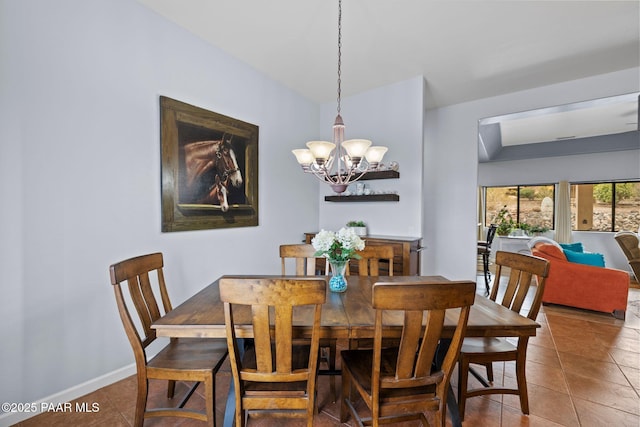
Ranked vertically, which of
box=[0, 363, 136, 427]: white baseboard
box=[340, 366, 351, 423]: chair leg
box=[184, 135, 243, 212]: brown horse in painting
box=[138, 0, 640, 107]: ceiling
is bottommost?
box=[0, 363, 136, 427]: white baseboard

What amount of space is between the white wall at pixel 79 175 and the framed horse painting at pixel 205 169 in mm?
93

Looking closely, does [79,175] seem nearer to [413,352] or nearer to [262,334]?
[262,334]

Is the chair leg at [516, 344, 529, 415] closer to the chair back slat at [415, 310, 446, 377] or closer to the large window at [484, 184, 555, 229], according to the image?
the chair back slat at [415, 310, 446, 377]

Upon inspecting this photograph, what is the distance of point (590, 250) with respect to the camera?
21.0 ft

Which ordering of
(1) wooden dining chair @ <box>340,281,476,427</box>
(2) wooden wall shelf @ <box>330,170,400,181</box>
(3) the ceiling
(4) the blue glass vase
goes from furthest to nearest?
(2) wooden wall shelf @ <box>330,170,400,181</box> → (3) the ceiling → (4) the blue glass vase → (1) wooden dining chair @ <box>340,281,476,427</box>

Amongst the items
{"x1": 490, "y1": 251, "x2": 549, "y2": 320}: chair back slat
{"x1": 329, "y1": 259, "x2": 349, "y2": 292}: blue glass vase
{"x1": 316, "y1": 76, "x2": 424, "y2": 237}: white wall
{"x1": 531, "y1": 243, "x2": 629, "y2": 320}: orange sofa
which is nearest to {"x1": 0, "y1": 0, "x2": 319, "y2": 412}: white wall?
{"x1": 329, "y1": 259, "x2": 349, "y2": 292}: blue glass vase

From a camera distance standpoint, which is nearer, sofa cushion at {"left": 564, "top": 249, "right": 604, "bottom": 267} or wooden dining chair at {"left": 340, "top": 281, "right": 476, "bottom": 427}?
wooden dining chair at {"left": 340, "top": 281, "right": 476, "bottom": 427}

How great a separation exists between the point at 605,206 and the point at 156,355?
29.0 ft

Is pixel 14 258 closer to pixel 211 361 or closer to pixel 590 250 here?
pixel 211 361

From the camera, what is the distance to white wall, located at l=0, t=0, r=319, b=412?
172cm

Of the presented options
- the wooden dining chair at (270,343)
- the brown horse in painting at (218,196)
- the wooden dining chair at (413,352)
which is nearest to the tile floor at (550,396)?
the wooden dining chair at (270,343)

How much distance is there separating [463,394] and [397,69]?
3236mm

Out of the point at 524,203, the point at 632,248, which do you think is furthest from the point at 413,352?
the point at 524,203

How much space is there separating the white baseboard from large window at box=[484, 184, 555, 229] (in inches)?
333
